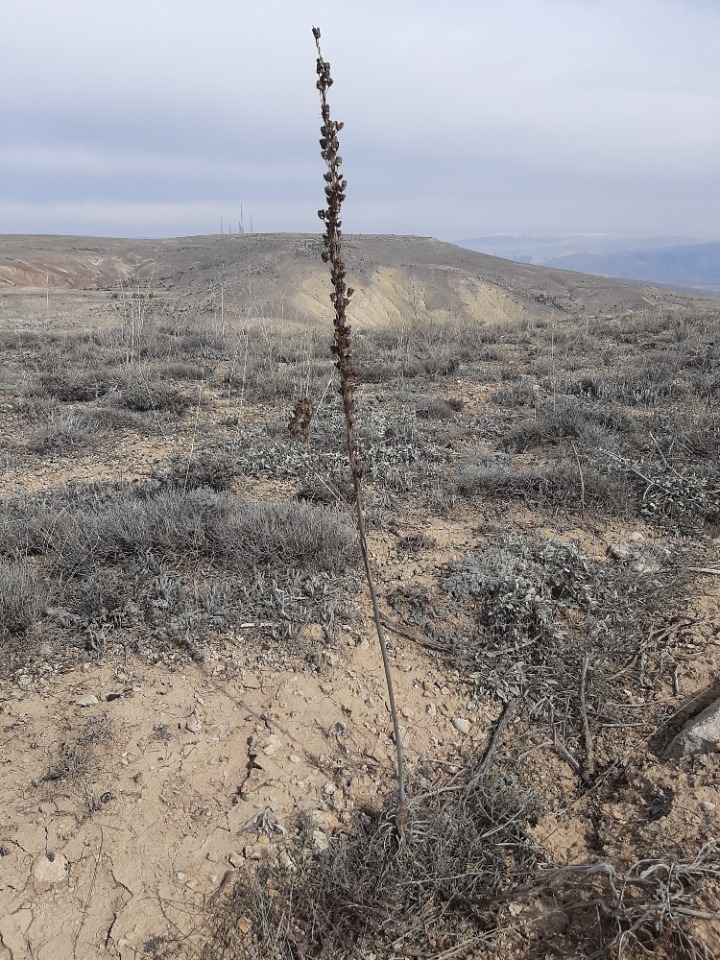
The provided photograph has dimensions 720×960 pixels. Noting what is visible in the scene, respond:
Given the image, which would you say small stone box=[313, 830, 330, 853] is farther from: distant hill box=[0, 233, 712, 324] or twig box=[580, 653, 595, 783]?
distant hill box=[0, 233, 712, 324]

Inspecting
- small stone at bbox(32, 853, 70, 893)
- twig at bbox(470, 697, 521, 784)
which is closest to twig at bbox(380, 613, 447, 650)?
twig at bbox(470, 697, 521, 784)

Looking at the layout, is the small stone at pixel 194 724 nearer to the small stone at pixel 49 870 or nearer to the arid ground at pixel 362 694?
the arid ground at pixel 362 694

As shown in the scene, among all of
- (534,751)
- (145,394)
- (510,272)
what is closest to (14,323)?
(145,394)

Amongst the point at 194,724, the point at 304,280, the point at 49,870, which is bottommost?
the point at 49,870

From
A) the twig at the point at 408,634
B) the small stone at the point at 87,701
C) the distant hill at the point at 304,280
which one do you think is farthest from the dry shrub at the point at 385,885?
the distant hill at the point at 304,280

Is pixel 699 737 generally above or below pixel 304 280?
below

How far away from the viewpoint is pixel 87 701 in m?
2.55

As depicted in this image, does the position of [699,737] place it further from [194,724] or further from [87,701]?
[87,701]

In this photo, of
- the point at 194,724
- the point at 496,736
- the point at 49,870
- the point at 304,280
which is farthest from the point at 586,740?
the point at 304,280

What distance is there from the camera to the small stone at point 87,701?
100 inches

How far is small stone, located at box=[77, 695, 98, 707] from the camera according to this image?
254cm

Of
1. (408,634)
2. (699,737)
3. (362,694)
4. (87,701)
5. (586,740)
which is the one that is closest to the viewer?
(699,737)

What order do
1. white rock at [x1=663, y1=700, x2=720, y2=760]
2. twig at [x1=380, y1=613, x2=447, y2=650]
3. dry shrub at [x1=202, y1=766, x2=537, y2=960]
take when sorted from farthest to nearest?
twig at [x1=380, y1=613, x2=447, y2=650]
white rock at [x1=663, y1=700, x2=720, y2=760]
dry shrub at [x1=202, y1=766, x2=537, y2=960]

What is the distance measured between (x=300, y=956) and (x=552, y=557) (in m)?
2.37
